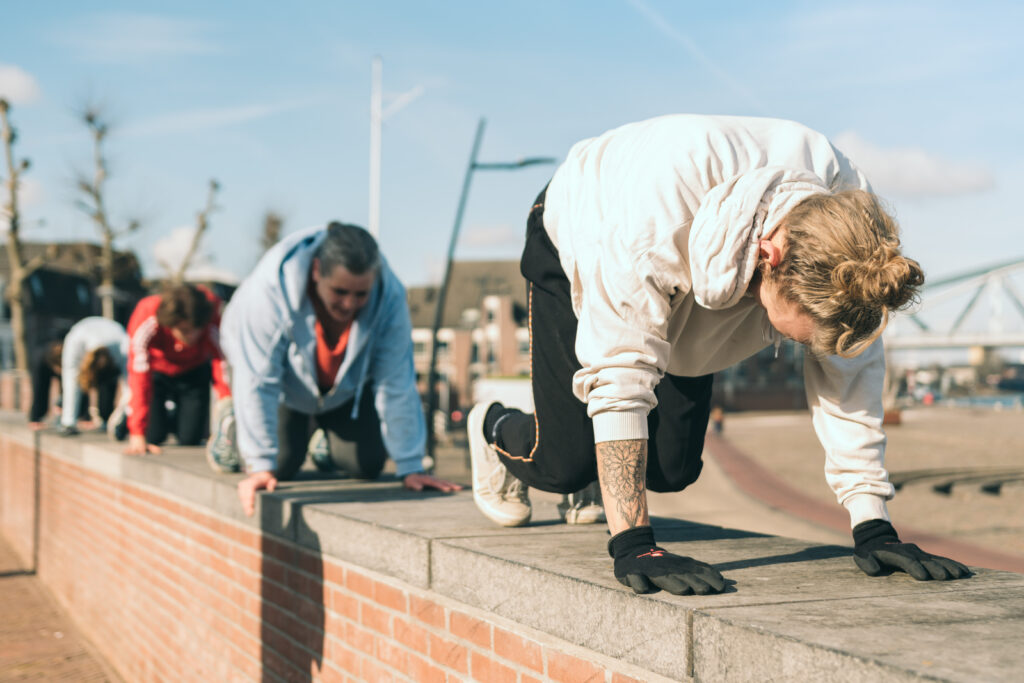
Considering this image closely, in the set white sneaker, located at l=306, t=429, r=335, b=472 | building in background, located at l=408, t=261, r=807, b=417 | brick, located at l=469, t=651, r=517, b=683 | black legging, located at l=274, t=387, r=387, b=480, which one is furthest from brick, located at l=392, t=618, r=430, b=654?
building in background, located at l=408, t=261, r=807, b=417

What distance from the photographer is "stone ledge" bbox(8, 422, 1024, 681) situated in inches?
68.6

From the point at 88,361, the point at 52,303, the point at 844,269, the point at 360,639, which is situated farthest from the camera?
the point at 52,303

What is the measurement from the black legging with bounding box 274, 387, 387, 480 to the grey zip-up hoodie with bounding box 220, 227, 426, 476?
39cm

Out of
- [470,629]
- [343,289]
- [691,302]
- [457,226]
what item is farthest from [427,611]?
Answer: [457,226]

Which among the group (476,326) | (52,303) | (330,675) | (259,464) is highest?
(52,303)

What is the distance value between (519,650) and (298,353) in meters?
2.87

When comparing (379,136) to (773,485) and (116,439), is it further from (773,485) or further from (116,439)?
(116,439)

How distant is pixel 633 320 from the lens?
238 cm

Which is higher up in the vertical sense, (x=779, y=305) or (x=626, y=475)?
(x=779, y=305)

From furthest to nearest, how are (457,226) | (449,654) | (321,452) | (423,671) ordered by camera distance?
(457,226) → (321,452) → (423,671) → (449,654)

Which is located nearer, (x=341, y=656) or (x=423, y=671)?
(x=423, y=671)

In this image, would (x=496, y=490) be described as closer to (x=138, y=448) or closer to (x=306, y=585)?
(x=306, y=585)

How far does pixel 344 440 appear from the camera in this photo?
5750 millimetres

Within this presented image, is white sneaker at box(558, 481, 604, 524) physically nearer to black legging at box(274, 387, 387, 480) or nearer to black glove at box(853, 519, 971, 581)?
black glove at box(853, 519, 971, 581)
